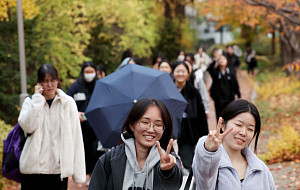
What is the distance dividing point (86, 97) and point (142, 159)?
4.53 meters

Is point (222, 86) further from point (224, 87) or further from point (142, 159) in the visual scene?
point (142, 159)

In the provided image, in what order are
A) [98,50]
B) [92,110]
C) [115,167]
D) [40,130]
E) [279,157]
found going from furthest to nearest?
[98,50], [279,157], [92,110], [40,130], [115,167]

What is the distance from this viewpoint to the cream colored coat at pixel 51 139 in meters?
5.00

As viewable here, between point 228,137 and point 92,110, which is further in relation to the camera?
point 92,110

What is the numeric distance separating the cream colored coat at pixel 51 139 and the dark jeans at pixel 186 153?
2.16 metres

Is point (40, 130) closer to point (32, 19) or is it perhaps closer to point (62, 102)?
point (62, 102)

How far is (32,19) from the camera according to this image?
11453mm

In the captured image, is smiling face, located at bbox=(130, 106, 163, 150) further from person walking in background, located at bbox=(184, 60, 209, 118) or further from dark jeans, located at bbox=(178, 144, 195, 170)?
person walking in background, located at bbox=(184, 60, 209, 118)

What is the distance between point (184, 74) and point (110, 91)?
1.68m

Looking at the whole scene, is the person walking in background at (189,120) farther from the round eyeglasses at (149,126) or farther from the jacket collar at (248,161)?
the round eyeglasses at (149,126)

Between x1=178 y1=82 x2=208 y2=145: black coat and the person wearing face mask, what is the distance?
4.95 feet

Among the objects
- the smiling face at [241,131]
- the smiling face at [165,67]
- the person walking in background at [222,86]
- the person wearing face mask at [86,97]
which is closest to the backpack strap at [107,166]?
the smiling face at [241,131]

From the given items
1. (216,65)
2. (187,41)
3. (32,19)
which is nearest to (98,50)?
(32,19)

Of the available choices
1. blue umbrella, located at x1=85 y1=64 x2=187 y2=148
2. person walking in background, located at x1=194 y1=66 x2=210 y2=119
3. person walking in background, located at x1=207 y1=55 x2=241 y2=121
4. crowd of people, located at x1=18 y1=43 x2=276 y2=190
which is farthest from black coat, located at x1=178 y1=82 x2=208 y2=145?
person walking in background, located at x1=207 y1=55 x2=241 y2=121
